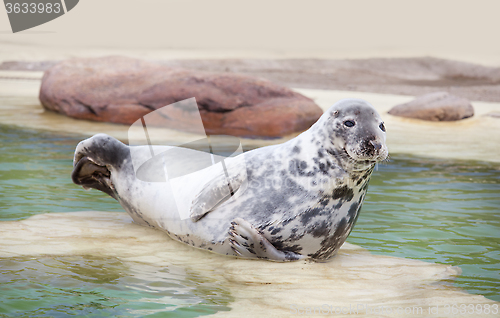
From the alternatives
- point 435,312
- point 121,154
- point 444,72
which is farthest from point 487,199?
point 444,72

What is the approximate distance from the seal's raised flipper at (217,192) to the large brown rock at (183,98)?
21.0ft

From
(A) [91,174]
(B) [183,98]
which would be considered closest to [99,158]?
(A) [91,174]

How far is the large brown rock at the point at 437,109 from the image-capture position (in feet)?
41.4

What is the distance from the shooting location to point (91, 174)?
4922 mm

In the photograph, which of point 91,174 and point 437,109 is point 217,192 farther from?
point 437,109

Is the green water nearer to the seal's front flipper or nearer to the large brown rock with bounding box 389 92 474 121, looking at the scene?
the seal's front flipper

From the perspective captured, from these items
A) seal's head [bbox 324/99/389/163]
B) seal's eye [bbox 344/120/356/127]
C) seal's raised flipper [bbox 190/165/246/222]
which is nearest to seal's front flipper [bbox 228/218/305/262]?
seal's raised flipper [bbox 190/165/246/222]

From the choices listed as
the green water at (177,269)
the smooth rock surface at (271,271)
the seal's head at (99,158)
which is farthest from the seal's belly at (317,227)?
the seal's head at (99,158)

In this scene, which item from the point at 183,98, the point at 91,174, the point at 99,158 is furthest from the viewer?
the point at 183,98

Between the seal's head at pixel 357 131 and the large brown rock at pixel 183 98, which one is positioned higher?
the seal's head at pixel 357 131

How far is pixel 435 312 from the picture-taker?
3244mm

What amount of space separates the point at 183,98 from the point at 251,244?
7823 mm

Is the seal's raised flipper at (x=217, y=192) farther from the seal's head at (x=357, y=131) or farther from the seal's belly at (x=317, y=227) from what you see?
the seal's head at (x=357, y=131)

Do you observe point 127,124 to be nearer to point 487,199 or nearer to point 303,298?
point 487,199
